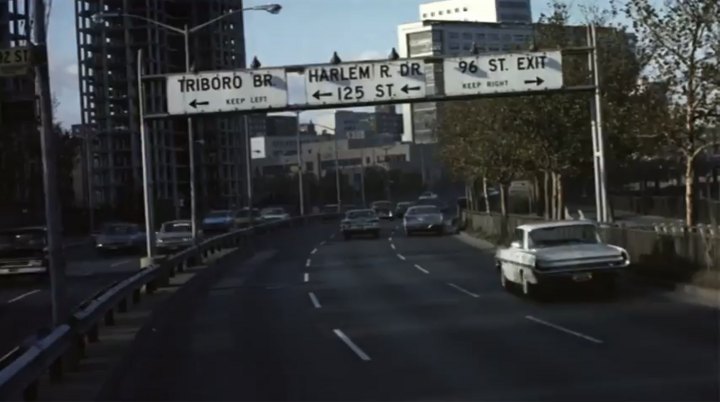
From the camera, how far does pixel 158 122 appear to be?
74750mm

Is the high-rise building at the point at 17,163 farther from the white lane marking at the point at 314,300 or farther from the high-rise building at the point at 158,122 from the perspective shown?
the white lane marking at the point at 314,300

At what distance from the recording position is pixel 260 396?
39.9 feet

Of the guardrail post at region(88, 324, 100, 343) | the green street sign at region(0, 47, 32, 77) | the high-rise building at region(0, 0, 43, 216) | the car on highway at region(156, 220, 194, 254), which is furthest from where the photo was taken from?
the high-rise building at region(0, 0, 43, 216)

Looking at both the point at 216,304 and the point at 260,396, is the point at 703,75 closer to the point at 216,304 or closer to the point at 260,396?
the point at 216,304

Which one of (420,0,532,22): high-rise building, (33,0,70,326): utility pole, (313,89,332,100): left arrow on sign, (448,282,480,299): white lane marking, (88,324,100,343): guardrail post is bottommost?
(448,282,480,299): white lane marking

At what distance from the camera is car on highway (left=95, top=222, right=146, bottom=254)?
52562 mm

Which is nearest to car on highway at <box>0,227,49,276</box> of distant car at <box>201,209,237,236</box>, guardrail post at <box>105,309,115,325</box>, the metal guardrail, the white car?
the metal guardrail

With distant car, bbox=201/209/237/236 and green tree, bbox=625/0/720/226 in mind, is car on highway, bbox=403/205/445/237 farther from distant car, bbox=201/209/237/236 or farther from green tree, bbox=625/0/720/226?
green tree, bbox=625/0/720/226

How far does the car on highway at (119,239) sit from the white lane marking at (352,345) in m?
A: 35.6

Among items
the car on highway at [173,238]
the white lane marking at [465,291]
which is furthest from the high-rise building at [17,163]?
the white lane marking at [465,291]

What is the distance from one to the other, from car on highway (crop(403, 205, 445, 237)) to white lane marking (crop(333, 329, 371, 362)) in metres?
38.2

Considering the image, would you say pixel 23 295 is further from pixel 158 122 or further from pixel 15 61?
pixel 158 122

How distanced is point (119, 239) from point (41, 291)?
21.1 meters

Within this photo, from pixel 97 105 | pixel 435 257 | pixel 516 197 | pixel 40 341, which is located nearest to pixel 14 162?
pixel 97 105
